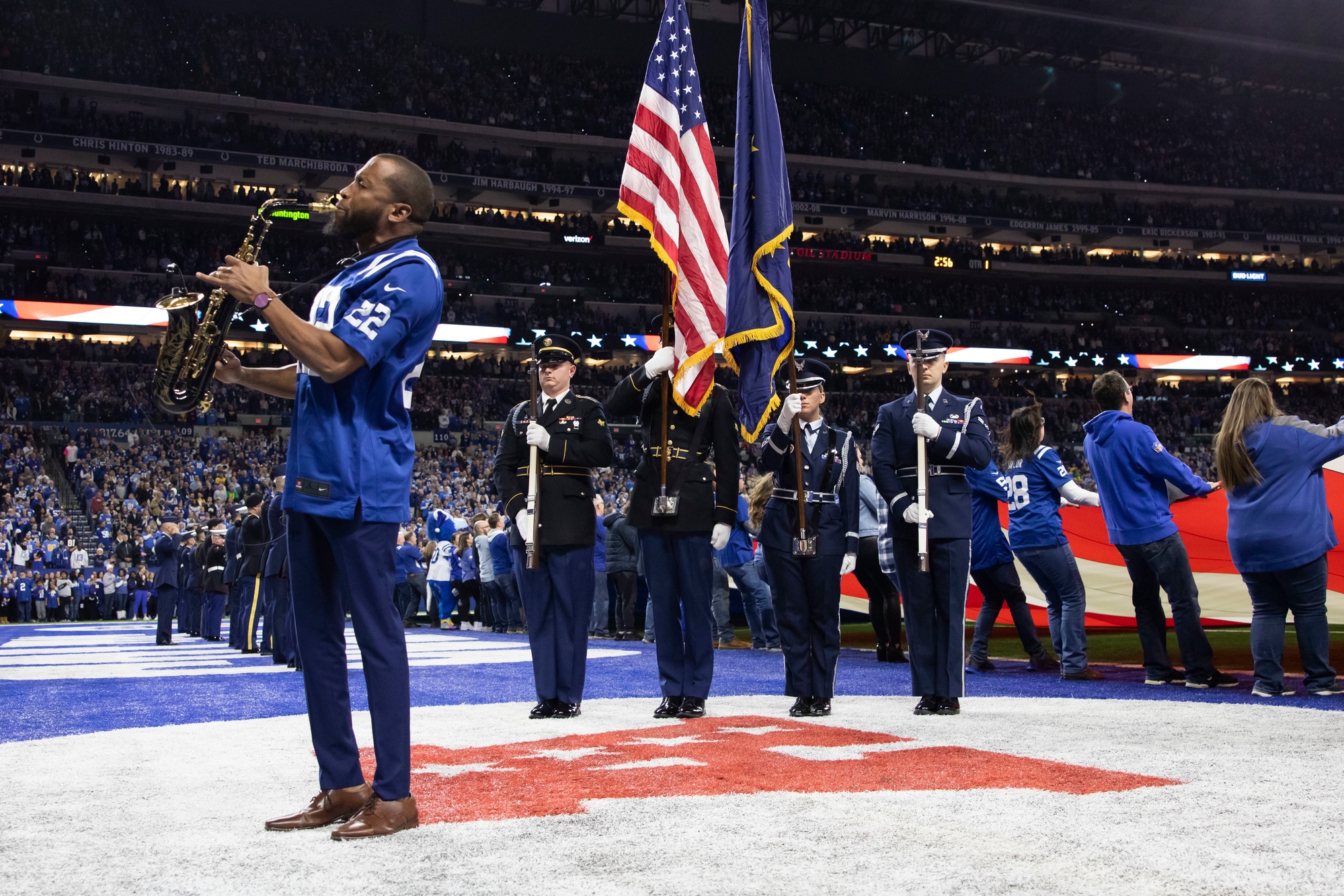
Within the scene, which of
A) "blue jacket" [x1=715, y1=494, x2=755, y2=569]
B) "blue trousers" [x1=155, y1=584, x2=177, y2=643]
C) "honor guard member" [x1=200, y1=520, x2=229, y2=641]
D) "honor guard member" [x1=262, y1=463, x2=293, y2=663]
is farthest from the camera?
"honor guard member" [x1=200, y1=520, x2=229, y2=641]

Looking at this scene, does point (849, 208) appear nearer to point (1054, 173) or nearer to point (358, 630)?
point (1054, 173)

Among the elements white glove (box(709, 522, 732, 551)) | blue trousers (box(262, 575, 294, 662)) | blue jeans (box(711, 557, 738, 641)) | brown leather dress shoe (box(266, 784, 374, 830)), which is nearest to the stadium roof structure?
blue jeans (box(711, 557, 738, 641))

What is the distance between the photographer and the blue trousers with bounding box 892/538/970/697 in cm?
596

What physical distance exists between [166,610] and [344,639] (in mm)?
13073

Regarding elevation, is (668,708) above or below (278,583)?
below

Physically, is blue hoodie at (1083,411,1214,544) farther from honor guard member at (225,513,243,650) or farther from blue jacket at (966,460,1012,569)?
honor guard member at (225,513,243,650)

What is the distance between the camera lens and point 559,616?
20.4ft

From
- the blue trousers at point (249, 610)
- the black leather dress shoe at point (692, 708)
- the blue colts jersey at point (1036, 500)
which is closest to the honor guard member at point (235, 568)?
the blue trousers at point (249, 610)

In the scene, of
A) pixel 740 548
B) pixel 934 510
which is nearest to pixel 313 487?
pixel 934 510

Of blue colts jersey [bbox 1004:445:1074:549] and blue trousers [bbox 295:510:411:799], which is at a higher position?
blue colts jersey [bbox 1004:445:1074:549]

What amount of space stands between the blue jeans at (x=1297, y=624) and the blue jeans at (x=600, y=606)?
29.7ft

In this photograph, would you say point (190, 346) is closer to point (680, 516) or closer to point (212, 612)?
point (680, 516)

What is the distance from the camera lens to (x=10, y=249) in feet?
121

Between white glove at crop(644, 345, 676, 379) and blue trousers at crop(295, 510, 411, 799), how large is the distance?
2854mm
